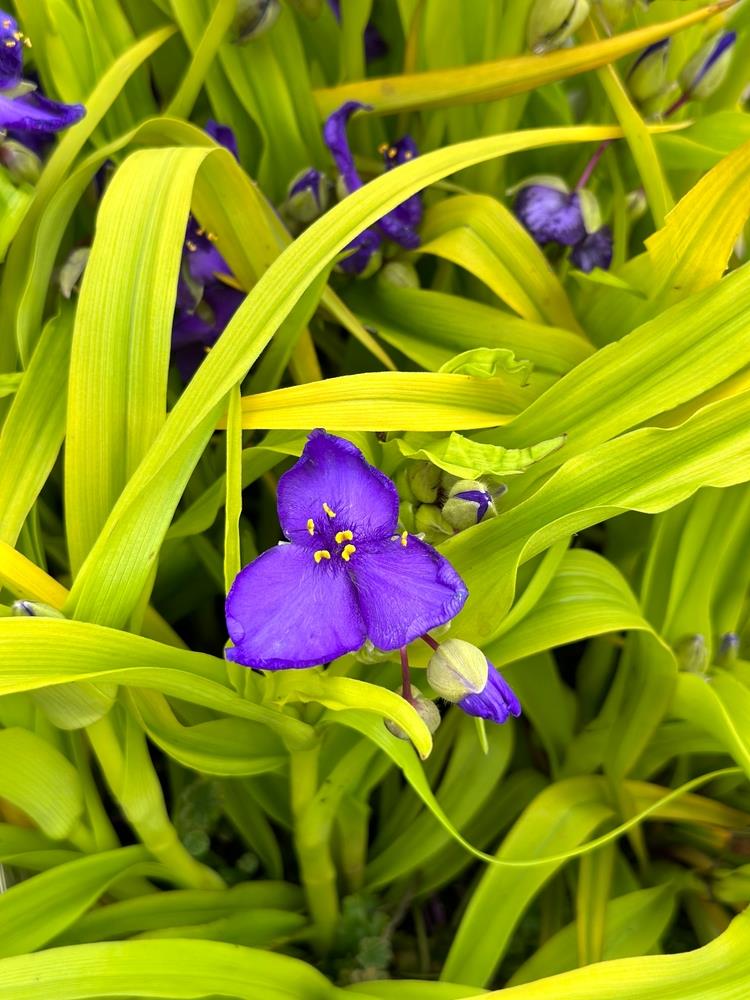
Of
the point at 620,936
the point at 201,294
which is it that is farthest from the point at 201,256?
the point at 620,936

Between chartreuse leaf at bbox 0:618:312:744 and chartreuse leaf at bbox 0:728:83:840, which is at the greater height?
chartreuse leaf at bbox 0:618:312:744

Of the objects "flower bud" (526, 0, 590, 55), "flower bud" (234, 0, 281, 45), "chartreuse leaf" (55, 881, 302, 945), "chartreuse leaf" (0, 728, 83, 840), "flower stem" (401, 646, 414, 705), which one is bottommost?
"chartreuse leaf" (55, 881, 302, 945)

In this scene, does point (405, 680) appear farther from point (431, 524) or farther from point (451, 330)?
point (451, 330)

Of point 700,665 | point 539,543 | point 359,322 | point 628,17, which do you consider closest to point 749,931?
point 700,665

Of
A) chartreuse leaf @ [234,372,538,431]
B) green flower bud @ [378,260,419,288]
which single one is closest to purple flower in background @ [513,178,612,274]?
green flower bud @ [378,260,419,288]

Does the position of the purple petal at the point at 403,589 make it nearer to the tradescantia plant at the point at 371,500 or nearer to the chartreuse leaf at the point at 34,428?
the tradescantia plant at the point at 371,500

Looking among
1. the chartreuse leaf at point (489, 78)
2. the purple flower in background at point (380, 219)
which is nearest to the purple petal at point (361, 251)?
the purple flower in background at point (380, 219)

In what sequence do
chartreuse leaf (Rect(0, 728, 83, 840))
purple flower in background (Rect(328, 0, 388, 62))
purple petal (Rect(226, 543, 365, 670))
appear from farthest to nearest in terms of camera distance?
purple flower in background (Rect(328, 0, 388, 62))
chartreuse leaf (Rect(0, 728, 83, 840))
purple petal (Rect(226, 543, 365, 670))

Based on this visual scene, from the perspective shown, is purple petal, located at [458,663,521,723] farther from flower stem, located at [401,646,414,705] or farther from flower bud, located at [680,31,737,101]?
flower bud, located at [680,31,737,101]
